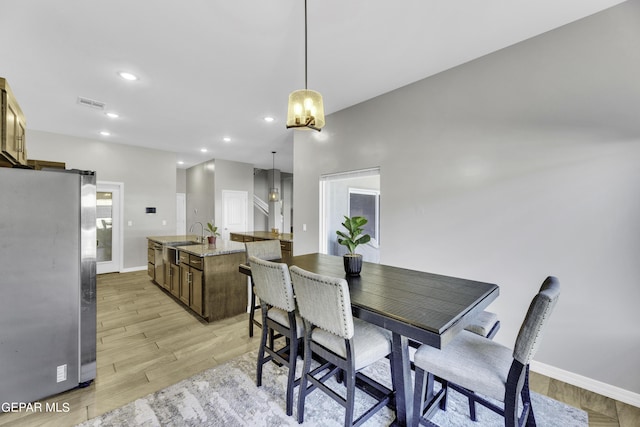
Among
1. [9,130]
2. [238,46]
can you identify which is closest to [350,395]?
[238,46]

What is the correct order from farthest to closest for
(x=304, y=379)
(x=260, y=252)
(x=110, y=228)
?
(x=110, y=228) → (x=260, y=252) → (x=304, y=379)

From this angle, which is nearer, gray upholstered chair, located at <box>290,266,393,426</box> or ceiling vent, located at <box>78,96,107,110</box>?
gray upholstered chair, located at <box>290,266,393,426</box>

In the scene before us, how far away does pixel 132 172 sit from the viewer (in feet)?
19.2

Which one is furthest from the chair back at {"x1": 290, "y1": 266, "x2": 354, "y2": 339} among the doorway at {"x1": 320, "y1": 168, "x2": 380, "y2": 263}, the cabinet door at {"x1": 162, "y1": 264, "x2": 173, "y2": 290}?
the cabinet door at {"x1": 162, "y1": 264, "x2": 173, "y2": 290}

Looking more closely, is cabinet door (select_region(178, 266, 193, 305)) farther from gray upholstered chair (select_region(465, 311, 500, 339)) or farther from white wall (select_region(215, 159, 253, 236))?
white wall (select_region(215, 159, 253, 236))

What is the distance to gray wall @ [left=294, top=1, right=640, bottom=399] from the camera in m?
1.92

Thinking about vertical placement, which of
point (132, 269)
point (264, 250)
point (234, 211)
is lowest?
point (132, 269)

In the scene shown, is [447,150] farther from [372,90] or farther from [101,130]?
[101,130]

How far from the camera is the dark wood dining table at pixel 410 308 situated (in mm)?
1215

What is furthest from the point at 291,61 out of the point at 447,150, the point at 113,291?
the point at 113,291

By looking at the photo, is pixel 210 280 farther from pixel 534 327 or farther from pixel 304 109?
pixel 534 327

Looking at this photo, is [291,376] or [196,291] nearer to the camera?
[291,376]

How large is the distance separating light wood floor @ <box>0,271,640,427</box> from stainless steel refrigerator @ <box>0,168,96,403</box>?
0.66 ft

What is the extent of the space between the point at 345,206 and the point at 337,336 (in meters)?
3.05
